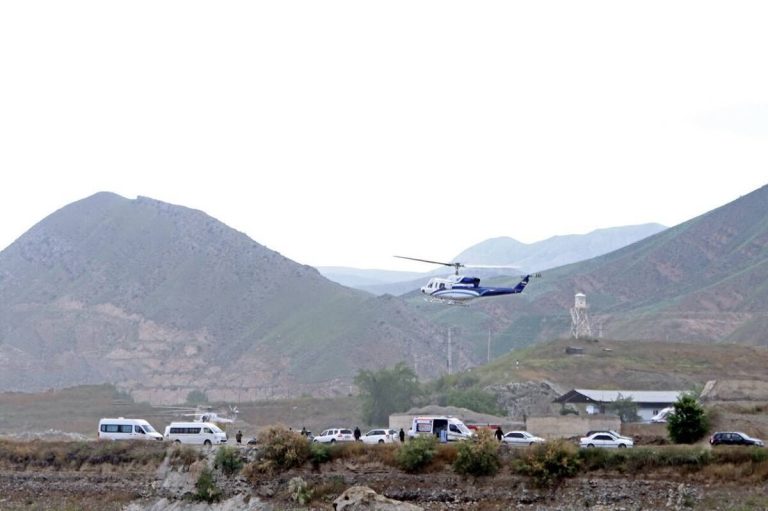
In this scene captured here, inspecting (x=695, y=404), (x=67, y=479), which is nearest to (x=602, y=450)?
(x=695, y=404)

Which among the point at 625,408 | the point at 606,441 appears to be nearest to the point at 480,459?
the point at 606,441

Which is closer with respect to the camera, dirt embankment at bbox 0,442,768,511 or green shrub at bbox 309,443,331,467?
dirt embankment at bbox 0,442,768,511

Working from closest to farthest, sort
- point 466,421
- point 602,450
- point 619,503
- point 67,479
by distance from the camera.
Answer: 1. point 619,503
2. point 602,450
3. point 67,479
4. point 466,421

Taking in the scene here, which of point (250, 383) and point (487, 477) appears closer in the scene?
point (487, 477)

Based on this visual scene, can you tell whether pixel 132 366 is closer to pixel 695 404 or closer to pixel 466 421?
pixel 466 421

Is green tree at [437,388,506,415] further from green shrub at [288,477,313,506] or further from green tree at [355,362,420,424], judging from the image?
green shrub at [288,477,313,506]

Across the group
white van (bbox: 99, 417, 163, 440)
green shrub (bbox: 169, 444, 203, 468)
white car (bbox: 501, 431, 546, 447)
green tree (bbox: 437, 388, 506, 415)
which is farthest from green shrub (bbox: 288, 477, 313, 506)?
green tree (bbox: 437, 388, 506, 415)

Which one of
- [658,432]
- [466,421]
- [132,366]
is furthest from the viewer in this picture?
[132,366]
